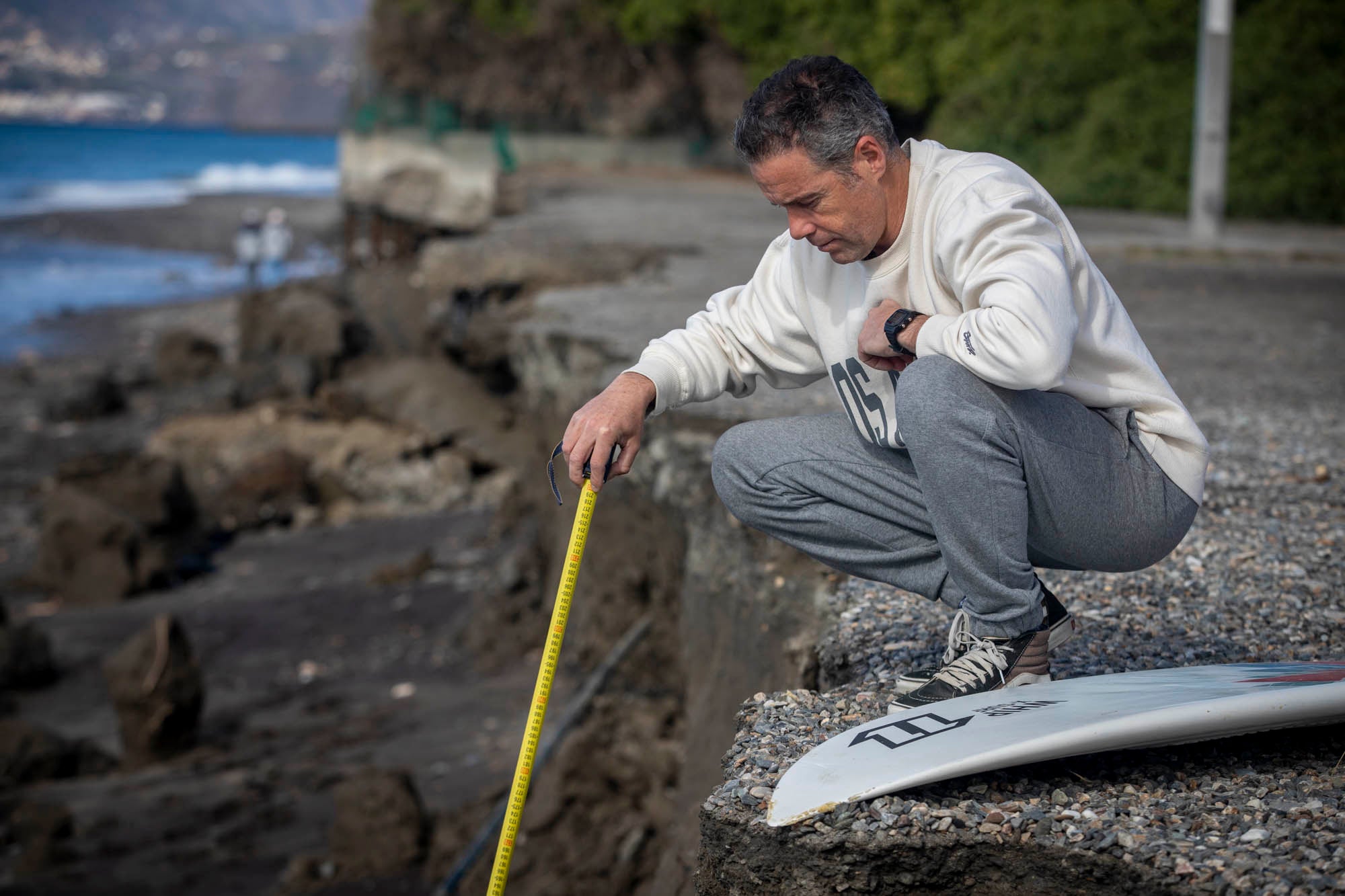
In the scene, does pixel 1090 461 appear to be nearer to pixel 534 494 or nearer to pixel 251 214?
pixel 534 494

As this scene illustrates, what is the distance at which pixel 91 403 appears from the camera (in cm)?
1608

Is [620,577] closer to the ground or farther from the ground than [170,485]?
farther from the ground

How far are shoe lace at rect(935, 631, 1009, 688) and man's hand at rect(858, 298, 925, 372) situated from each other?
2.03 ft

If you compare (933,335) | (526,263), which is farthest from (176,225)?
(933,335)

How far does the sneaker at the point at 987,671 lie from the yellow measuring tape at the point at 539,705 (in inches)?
28.4

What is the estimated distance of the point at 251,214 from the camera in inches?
1034

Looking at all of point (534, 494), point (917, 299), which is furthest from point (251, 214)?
point (917, 299)

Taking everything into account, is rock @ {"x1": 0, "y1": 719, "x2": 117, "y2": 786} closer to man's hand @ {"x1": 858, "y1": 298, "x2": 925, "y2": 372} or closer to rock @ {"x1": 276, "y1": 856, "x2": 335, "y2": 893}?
rock @ {"x1": 276, "y1": 856, "x2": 335, "y2": 893}

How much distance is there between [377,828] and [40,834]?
1.80 metres

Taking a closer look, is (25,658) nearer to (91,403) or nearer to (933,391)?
(933,391)

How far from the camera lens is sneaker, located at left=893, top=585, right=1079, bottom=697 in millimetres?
2662

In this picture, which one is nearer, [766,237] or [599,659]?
[599,659]

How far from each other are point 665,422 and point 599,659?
69.2 inches

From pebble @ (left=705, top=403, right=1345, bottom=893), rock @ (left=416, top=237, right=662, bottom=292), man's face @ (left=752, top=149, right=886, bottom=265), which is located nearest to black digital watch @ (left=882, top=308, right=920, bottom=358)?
man's face @ (left=752, top=149, right=886, bottom=265)
